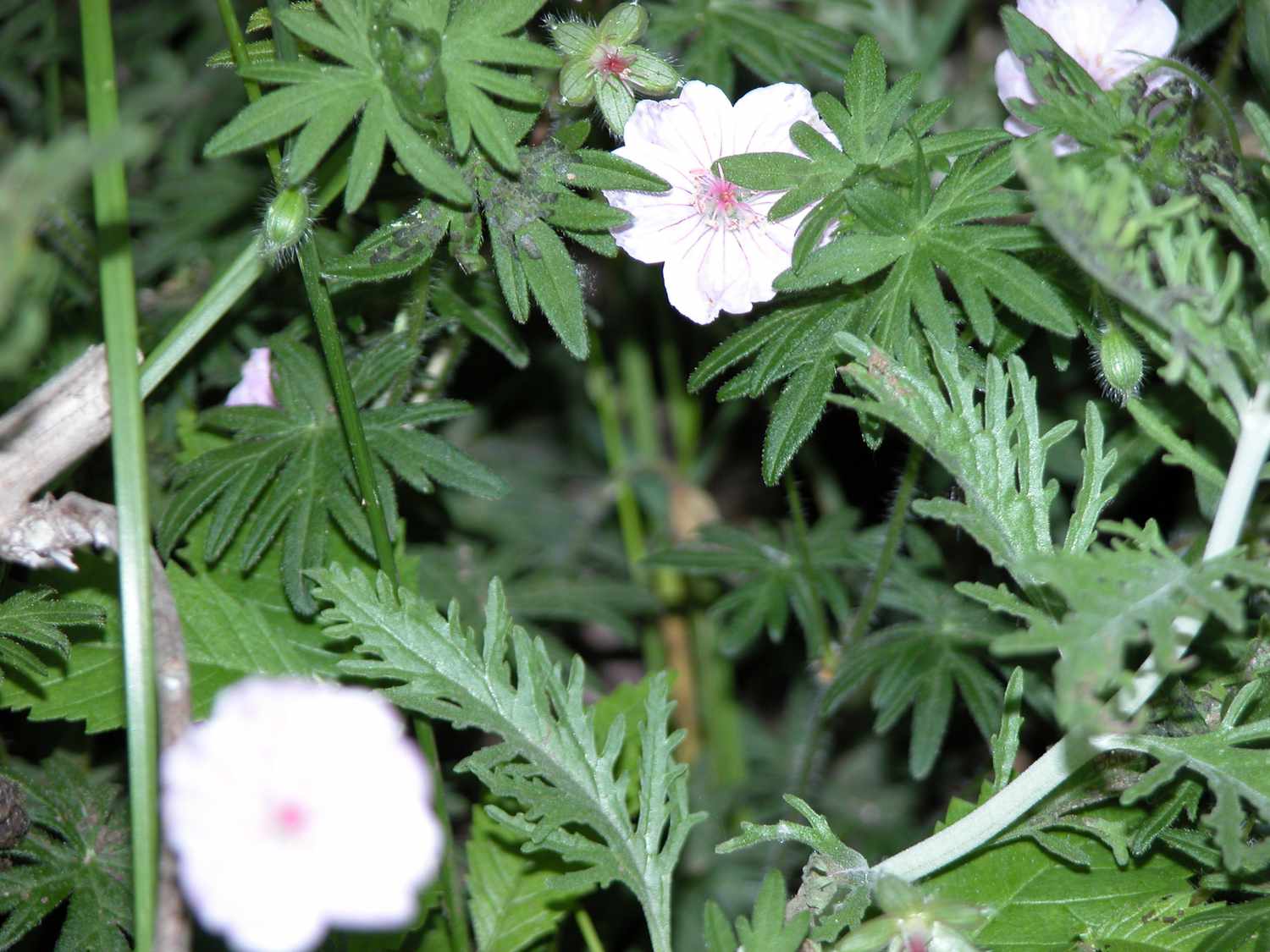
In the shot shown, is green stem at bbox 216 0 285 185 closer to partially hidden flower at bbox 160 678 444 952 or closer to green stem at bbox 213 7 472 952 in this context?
green stem at bbox 213 7 472 952

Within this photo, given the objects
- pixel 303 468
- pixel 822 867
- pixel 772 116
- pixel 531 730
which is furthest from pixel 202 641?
pixel 772 116

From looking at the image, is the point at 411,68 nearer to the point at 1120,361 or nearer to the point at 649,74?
the point at 649,74

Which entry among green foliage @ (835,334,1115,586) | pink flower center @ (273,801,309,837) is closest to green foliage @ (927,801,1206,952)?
green foliage @ (835,334,1115,586)

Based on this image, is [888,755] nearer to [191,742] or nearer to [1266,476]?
[1266,476]

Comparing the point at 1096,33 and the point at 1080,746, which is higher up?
the point at 1096,33

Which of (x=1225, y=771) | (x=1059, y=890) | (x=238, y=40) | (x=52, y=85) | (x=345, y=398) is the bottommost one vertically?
(x=1059, y=890)

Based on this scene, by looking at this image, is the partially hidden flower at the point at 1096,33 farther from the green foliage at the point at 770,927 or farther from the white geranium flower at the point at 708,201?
the green foliage at the point at 770,927

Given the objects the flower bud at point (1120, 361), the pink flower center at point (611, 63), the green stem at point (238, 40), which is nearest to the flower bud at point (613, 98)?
the pink flower center at point (611, 63)
